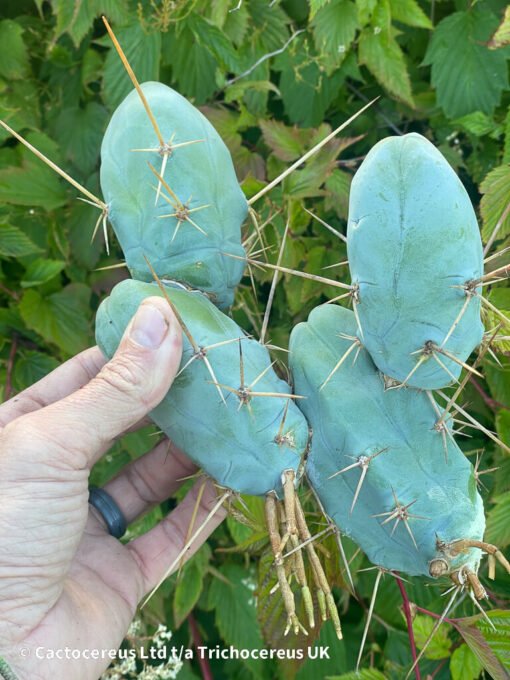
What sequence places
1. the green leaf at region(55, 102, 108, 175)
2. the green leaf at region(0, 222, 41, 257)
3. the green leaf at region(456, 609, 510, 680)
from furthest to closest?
the green leaf at region(55, 102, 108, 175), the green leaf at region(0, 222, 41, 257), the green leaf at region(456, 609, 510, 680)

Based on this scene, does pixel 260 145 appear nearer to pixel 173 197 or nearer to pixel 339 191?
pixel 339 191

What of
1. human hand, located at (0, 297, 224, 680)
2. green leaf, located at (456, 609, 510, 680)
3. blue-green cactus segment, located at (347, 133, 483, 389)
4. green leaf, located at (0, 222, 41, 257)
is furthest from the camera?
green leaf, located at (0, 222, 41, 257)

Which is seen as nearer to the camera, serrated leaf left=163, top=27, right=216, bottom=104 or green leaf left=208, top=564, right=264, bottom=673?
serrated leaf left=163, top=27, right=216, bottom=104

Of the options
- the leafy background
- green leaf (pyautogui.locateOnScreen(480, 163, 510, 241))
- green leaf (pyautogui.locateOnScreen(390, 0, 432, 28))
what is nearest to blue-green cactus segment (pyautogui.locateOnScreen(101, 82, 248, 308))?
the leafy background

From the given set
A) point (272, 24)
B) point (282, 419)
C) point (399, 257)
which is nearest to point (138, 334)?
point (282, 419)

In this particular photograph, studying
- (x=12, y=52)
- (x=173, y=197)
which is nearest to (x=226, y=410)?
(x=173, y=197)

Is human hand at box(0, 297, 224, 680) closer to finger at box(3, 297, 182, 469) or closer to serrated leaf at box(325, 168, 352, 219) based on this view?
finger at box(3, 297, 182, 469)
